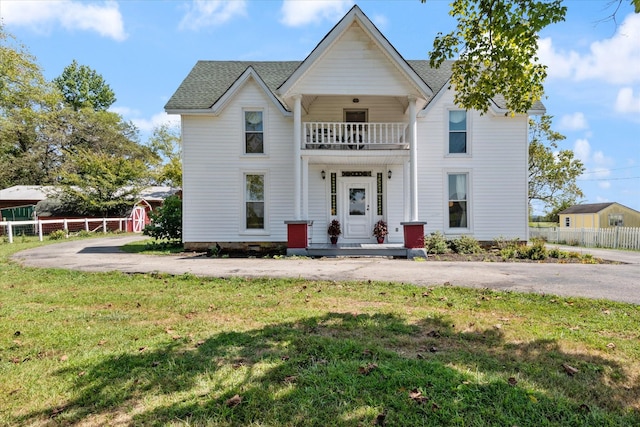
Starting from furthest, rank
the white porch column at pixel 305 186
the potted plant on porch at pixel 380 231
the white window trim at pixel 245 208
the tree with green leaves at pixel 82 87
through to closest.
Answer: the tree with green leaves at pixel 82 87 → the white window trim at pixel 245 208 → the potted plant on porch at pixel 380 231 → the white porch column at pixel 305 186

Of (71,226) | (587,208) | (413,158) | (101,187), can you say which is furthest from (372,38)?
(587,208)

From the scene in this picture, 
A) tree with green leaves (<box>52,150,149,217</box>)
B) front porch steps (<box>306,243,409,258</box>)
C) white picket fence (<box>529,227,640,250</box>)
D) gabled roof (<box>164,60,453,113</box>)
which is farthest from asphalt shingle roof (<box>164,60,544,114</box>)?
tree with green leaves (<box>52,150,149,217</box>)

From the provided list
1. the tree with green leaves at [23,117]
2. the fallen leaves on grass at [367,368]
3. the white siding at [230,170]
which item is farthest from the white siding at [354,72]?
the tree with green leaves at [23,117]

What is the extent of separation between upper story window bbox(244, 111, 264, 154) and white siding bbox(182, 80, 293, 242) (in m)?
0.23

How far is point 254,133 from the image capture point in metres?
14.0

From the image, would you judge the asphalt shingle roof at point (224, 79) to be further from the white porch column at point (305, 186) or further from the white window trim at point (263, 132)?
the white porch column at point (305, 186)

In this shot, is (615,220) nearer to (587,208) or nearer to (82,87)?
(587,208)

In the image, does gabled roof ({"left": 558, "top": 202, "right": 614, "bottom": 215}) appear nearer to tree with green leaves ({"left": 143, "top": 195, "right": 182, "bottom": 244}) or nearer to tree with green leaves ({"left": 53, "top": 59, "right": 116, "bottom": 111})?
tree with green leaves ({"left": 143, "top": 195, "right": 182, "bottom": 244})

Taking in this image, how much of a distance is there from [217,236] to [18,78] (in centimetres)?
2473

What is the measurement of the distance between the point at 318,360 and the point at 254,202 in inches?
431

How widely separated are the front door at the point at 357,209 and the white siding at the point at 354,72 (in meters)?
3.64

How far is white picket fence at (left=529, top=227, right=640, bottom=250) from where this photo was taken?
59.9 feet

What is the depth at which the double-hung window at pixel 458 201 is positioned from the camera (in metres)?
14.2

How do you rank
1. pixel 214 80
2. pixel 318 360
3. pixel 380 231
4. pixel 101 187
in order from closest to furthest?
pixel 318 360, pixel 380 231, pixel 214 80, pixel 101 187
